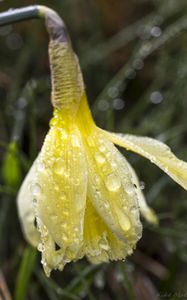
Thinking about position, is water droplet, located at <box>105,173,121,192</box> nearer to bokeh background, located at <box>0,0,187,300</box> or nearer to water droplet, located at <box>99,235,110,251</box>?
water droplet, located at <box>99,235,110,251</box>

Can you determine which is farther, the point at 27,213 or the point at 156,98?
the point at 156,98

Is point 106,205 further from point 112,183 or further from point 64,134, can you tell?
point 64,134

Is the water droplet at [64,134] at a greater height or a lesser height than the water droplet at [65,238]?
greater

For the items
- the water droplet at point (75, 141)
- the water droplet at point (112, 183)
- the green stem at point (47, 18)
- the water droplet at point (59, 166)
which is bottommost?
the water droplet at point (112, 183)

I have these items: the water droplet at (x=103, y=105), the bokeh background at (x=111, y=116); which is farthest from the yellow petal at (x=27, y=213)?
the water droplet at (x=103, y=105)

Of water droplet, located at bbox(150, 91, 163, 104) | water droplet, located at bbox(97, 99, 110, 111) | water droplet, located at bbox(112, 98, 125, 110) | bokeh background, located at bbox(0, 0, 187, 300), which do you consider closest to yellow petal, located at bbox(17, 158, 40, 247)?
bokeh background, located at bbox(0, 0, 187, 300)

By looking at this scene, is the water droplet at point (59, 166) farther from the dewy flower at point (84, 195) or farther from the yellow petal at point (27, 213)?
the yellow petal at point (27, 213)

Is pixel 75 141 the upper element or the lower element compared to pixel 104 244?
upper

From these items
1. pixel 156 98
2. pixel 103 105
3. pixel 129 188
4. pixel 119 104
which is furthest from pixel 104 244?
pixel 119 104

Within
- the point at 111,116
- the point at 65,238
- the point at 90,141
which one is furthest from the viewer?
the point at 111,116
